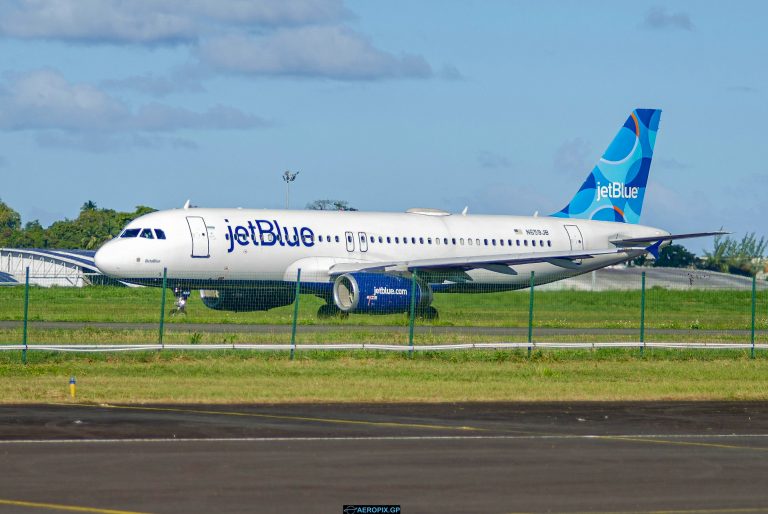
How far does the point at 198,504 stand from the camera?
11180 millimetres

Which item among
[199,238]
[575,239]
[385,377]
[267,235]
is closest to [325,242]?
[267,235]

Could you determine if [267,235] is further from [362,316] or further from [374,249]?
[374,249]

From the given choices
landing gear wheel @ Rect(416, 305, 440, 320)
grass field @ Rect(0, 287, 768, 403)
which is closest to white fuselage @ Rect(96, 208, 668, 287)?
grass field @ Rect(0, 287, 768, 403)

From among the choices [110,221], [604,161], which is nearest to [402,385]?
[604,161]

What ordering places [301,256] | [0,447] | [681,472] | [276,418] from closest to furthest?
[681,472] → [0,447] → [276,418] → [301,256]

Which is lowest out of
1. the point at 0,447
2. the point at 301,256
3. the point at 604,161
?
the point at 0,447

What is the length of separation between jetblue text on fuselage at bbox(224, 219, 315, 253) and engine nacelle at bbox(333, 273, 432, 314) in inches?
140

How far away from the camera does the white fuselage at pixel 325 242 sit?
3834 centimetres

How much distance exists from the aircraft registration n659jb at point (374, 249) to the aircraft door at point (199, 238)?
29 mm

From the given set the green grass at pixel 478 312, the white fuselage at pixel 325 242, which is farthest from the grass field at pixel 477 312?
the white fuselage at pixel 325 242

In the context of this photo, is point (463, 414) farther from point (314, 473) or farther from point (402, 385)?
point (314, 473)

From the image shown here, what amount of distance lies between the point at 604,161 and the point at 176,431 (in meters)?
36.7

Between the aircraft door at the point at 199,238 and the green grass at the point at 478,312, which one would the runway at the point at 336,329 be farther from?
the aircraft door at the point at 199,238

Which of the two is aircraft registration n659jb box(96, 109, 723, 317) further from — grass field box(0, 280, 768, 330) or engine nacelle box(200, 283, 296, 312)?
grass field box(0, 280, 768, 330)
